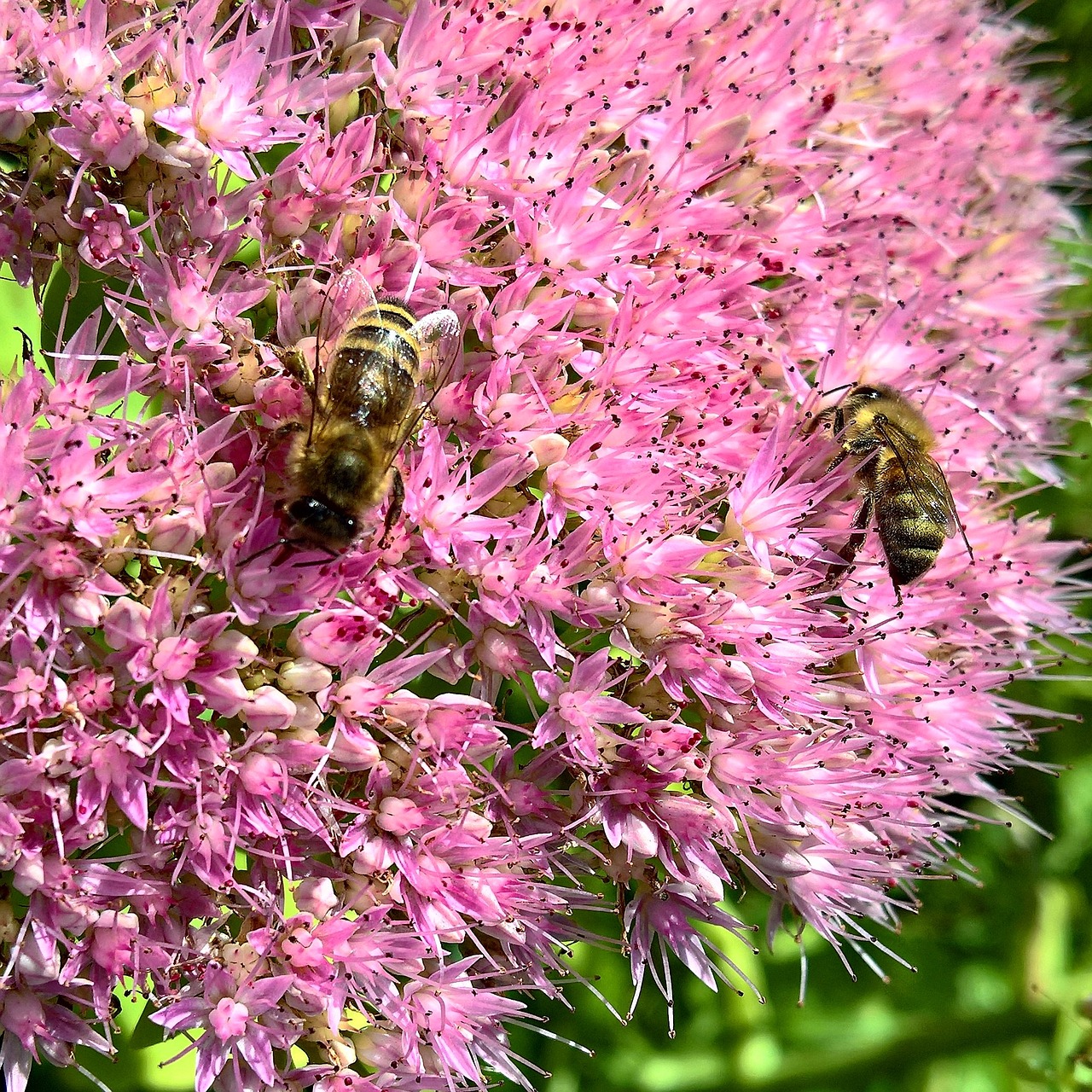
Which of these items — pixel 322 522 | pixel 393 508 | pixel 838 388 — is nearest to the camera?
pixel 322 522

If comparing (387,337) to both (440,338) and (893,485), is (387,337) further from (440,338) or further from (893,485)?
(893,485)

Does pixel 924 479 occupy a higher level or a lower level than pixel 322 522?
higher

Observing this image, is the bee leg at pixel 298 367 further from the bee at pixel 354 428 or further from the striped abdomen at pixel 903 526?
the striped abdomen at pixel 903 526

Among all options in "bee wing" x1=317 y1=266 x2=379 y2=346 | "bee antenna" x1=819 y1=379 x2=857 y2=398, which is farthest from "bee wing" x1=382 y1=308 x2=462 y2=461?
"bee antenna" x1=819 y1=379 x2=857 y2=398

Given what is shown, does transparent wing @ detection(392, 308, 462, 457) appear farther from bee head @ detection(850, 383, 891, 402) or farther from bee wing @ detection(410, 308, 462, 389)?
bee head @ detection(850, 383, 891, 402)

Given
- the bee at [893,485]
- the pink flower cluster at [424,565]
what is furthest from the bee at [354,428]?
the bee at [893,485]

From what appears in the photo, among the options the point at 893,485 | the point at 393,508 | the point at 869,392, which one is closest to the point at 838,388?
the point at 869,392

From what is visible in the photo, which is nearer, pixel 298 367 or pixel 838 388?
pixel 298 367

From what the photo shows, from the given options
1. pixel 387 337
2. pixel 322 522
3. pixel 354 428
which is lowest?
pixel 322 522
